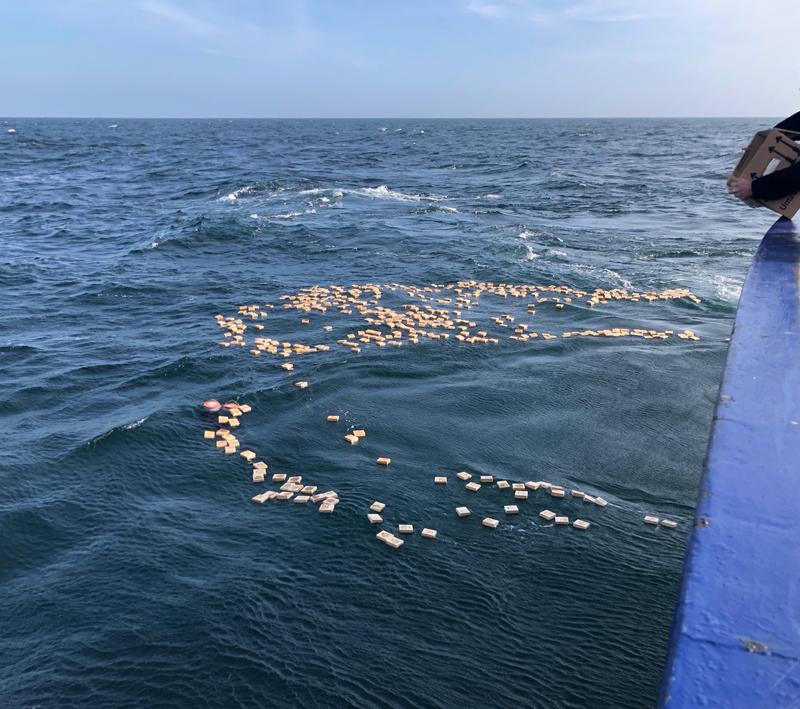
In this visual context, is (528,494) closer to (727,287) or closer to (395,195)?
(727,287)

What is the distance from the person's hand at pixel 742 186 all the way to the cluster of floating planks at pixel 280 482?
8.04 metres

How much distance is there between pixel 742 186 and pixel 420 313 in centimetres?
996

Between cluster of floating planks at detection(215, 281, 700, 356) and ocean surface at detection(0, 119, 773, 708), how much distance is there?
349mm

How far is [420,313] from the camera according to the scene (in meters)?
19.1

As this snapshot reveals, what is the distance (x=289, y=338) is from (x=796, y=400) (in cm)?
1305

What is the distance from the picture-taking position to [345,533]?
364 inches

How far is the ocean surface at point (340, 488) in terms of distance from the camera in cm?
716

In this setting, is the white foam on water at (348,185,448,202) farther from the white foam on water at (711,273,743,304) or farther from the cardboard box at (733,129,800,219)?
the cardboard box at (733,129,800,219)

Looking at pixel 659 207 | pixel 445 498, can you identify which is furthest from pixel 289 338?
pixel 659 207

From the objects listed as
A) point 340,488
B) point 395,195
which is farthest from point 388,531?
point 395,195

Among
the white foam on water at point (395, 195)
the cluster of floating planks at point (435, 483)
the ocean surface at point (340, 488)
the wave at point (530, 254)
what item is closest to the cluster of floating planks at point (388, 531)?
the cluster of floating planks at point (435, 483)

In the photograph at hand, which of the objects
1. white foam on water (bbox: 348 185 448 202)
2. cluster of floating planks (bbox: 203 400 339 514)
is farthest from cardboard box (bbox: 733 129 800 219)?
white foam on water (bbox: 348 185 448 202)

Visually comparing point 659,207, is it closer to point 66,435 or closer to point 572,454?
point 572,454

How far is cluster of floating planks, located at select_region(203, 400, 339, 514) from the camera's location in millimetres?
9984
